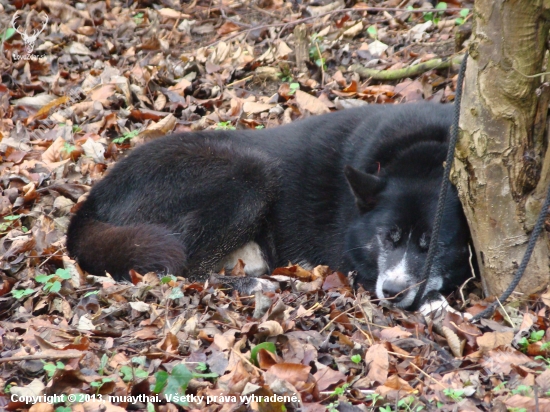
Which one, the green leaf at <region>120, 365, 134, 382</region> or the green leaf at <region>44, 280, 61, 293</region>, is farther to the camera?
the green leaf at <region>44, 280, 61, 293</region>

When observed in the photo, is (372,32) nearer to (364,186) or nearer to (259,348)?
(364,186)

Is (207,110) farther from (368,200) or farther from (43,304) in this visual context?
(43,304)

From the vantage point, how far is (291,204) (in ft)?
17.3

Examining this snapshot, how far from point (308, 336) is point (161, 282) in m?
1.22

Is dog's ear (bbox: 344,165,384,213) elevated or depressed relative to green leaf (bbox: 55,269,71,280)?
elevated

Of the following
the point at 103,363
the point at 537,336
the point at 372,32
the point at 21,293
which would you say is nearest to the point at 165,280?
the point at 21,293

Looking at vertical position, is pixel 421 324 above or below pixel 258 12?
below

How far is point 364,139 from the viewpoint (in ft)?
16.6

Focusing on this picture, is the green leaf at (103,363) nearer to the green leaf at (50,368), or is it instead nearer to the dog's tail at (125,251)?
the green leaf at (50,368)

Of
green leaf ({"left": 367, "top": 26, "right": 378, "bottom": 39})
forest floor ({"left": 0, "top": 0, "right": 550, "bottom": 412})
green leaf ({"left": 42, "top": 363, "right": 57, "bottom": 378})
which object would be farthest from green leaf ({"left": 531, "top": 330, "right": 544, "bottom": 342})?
green leaf ({"left": 367, "top": 26, "right": 378, "bottom": 39})

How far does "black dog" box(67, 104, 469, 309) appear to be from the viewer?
4.52 meters

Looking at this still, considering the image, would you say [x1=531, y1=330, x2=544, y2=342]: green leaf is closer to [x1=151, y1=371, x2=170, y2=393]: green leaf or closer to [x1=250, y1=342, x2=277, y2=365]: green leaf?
[x1=250, y1=342, x2=277, y2=365]: green leaf

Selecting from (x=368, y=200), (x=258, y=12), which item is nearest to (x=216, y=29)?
(x=258, y=12)

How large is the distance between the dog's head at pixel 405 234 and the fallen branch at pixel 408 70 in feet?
7.56
